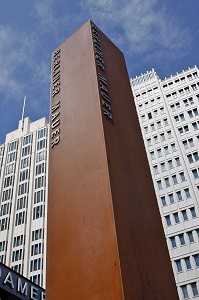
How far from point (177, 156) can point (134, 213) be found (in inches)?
2022

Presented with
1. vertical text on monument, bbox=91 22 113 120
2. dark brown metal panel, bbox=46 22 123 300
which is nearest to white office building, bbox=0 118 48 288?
vertical text on monument, bbox=91 22 113 120

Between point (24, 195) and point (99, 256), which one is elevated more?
point (24, 195)

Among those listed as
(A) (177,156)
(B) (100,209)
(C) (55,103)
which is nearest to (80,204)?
(B) (100,209)

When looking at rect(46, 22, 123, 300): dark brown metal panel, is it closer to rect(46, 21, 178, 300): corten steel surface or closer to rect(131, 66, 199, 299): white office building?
rect(46, 21, 178, 300): corten steel surface

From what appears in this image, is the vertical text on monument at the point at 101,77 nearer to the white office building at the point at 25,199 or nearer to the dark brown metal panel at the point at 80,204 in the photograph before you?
the dark brown metal panel at the point at 80,204

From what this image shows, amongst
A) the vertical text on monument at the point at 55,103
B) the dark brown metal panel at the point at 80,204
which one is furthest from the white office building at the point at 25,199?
the dark brown metal panel at the point at 80,204

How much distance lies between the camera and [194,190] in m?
53.2

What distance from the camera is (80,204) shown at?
856 centimetres

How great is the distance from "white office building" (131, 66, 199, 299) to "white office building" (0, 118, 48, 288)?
1946cm

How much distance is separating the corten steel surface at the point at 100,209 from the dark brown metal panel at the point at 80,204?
21 millimetres

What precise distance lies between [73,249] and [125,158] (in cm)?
306

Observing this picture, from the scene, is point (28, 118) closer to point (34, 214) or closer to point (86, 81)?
point (34, 214)

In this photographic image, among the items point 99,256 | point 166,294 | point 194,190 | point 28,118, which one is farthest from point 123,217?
point 28,118

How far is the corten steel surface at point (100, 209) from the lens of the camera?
23.3 feet
